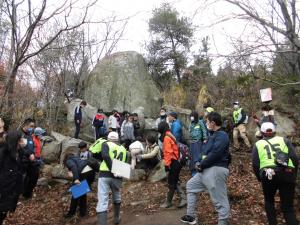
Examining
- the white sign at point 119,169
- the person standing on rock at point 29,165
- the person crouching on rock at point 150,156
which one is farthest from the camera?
the person crouching on rock at point 150,156

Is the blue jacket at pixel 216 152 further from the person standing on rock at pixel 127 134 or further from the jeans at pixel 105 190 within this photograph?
the person standing on rock at pixel 127 134

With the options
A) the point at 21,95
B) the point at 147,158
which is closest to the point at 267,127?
the point at 147,158

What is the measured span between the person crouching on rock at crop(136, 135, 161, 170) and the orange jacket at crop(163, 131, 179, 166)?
7.38ft

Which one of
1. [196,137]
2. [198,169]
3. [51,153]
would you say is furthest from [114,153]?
[51,153]

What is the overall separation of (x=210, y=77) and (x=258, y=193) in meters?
10.9

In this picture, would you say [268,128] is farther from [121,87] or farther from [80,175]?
[121,87]

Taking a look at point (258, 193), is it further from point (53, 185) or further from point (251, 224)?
point (53, 185)

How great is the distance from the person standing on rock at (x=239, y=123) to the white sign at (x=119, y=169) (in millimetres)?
6722

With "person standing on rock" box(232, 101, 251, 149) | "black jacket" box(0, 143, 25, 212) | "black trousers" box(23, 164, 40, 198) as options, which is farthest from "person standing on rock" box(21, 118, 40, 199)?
"person standing on rock" box(232, 101, 251, 149)

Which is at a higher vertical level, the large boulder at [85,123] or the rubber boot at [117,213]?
the large boulder at [85,123]

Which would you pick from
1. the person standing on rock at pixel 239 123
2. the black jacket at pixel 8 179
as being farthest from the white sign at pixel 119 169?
the person standing on rock at pixel 239 123

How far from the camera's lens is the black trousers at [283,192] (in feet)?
16.8

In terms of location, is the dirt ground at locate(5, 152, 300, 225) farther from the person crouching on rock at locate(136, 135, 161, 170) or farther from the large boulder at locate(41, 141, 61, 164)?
the large boulder at locate(41, 141, 61, 164)

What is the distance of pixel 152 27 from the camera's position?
24.5 meters
